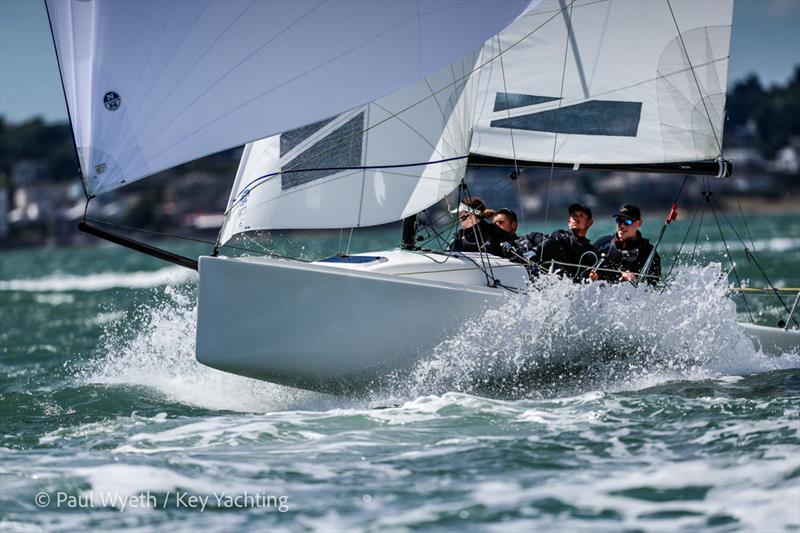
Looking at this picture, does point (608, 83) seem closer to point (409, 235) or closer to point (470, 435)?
point (409, 235)

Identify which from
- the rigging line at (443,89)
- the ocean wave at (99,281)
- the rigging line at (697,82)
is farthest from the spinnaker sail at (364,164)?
the ocean wave at (99,281)

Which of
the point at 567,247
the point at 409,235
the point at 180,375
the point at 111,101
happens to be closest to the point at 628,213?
the point at 567,247

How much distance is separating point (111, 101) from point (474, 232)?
8.07 ft

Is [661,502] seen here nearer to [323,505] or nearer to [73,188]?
[323,505]

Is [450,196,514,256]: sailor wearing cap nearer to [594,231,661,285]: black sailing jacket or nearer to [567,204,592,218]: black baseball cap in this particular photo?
[567,204,592,218]: black baseball cap

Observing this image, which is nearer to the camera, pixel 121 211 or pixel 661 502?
pixel 661 502

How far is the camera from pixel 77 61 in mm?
5879

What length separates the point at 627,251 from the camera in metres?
7.37

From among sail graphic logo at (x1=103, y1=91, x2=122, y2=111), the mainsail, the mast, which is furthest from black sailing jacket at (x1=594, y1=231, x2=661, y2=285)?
sail graphic logo at (x1=103, y1=91, x2=122, y2=111)

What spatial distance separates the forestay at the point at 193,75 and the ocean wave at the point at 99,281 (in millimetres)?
14684

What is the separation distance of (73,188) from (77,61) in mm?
95921

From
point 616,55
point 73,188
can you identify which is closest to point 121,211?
point 73,188

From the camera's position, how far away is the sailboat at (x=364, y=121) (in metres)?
5.85

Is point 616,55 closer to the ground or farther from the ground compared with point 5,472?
farther from the ground
